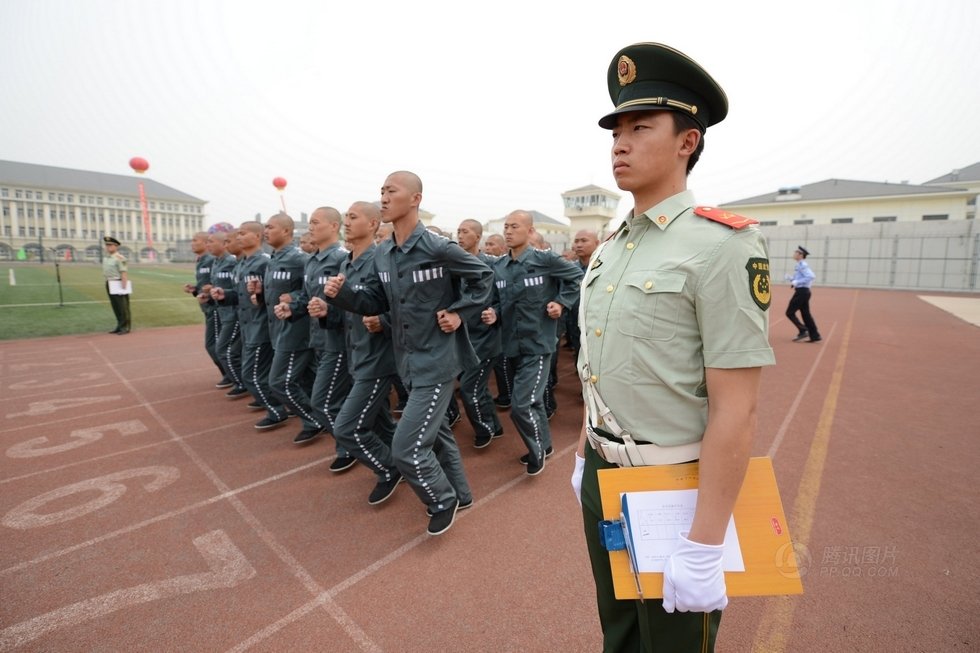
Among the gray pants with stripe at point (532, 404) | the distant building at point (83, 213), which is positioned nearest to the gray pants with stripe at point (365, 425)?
the gray pants with stripe at point (532, 404)

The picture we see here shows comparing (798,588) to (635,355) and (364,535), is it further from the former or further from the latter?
(364,535)

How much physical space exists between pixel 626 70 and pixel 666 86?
17cm

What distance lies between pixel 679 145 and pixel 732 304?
510 millimetres

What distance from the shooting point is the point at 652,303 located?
1313mm

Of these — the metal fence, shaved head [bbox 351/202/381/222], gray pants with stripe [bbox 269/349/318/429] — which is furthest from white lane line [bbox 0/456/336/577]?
the metal fence

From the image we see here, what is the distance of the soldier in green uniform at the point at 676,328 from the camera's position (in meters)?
1.20

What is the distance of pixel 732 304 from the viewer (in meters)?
1.19

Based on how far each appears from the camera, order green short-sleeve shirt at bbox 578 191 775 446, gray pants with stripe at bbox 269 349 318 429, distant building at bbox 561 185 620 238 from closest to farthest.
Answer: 1. green short-sleeve shirt at bbox 578 191 775 446
2. gray pants with stripe at bbox 269 349 318 429
3. distant building at bbox 561 185 620 238

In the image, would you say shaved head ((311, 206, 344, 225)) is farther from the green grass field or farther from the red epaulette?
the green grass field

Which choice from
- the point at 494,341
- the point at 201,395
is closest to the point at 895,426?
the point at 494,341

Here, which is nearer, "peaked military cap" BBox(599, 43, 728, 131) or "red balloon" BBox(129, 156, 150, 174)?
"peaked military cap" BBox(599, 43, 728, 131)

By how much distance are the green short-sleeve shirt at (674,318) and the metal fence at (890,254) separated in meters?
34.4

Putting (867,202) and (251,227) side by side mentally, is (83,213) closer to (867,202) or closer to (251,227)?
→ (251,227)

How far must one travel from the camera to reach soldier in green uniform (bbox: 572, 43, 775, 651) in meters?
1.20
